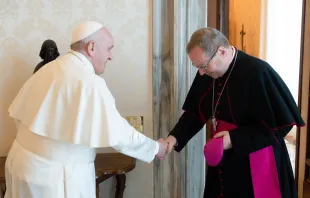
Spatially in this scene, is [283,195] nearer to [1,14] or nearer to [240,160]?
[240,160]

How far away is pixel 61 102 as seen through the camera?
157 cm

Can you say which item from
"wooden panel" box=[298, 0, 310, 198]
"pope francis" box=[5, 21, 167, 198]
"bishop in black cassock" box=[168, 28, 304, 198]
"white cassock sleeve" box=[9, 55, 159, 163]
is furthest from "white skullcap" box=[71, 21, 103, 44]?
"wooden panel" box=[298, 0, 310, 198]

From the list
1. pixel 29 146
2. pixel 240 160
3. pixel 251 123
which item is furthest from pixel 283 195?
pixel 29 146

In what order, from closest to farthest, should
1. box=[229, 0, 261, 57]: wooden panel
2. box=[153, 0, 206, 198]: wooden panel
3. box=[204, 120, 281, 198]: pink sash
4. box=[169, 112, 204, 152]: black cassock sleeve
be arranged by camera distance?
1. box=[204, 120, 281, 198]: pink sash
2. box=[169, 112, 204, 152]: black cassock sleeve
3. box=[153, 0, 206, 198]: wooden panel
4. box=[229, 0, 261, 57]: wooden panel

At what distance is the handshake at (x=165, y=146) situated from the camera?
1.93m

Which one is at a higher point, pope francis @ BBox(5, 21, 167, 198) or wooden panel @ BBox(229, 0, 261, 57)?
wooden panel @ BBox(229, 0, 261, 57)

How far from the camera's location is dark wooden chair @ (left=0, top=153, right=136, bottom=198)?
213 cm

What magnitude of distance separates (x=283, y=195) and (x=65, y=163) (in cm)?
104

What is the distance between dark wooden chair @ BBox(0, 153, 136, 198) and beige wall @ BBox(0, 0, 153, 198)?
338mm

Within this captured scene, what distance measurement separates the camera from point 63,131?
1.58 metres

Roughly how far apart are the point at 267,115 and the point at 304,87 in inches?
37.0

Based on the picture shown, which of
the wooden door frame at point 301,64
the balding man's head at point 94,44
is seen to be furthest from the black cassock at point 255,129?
the wooden door frame at point 301,64

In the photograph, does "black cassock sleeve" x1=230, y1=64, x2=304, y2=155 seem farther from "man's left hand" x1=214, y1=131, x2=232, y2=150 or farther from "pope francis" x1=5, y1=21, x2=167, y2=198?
"pope francis" x1=5, y1=21, x2=167, y2=198

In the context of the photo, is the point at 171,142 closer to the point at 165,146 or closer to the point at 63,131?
the point at 165,146
